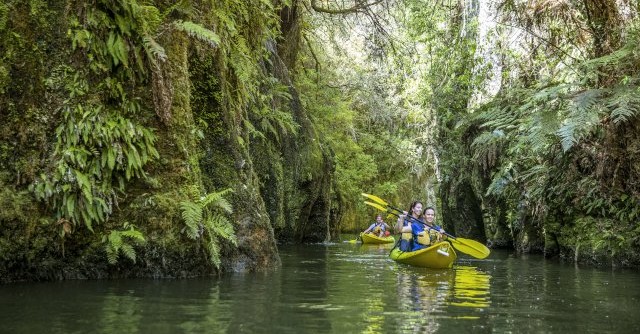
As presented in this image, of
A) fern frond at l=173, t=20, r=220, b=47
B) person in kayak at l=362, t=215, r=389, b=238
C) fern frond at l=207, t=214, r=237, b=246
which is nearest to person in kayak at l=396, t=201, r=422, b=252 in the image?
fern frond at l=207, t=214, r=237, b=246

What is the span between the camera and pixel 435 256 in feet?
38.6

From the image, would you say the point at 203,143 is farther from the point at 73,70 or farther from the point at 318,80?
the point at 318,80

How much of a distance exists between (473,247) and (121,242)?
7169 mm

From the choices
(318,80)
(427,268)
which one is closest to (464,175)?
(318,80)

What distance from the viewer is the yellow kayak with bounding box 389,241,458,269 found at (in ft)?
38.1

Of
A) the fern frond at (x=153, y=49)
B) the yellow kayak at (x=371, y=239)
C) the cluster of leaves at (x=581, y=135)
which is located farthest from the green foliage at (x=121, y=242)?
the yellow kayak at (x=371, y=239)

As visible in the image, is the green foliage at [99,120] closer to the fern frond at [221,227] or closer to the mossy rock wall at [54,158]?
the mossy rock wall at [54,158]

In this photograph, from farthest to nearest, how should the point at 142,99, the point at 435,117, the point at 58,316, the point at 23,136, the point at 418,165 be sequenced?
the point at 418,165 < the point at 435,117 < the point at 142,99 < the point at 23,136 < the point at 58,316

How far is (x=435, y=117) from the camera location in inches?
903

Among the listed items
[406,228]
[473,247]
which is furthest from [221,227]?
[406,228]

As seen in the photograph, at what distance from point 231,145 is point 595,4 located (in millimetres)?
6989

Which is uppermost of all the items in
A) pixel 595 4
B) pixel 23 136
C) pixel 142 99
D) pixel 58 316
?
pixel 595 4

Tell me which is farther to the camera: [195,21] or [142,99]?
[195,21]

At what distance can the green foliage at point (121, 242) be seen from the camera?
761 centimetres
